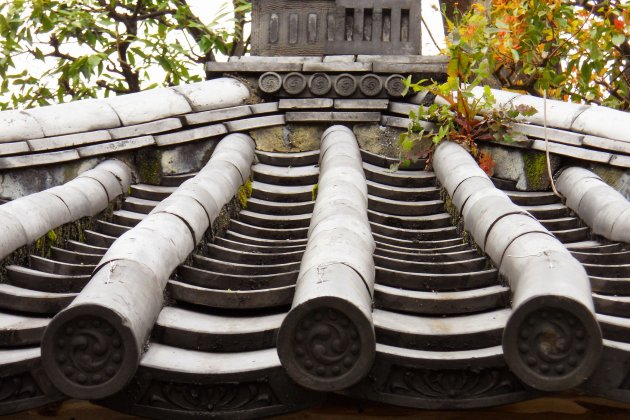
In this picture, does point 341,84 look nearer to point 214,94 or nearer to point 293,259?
point 214,94

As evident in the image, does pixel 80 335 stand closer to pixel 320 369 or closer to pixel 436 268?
pixel 320 369

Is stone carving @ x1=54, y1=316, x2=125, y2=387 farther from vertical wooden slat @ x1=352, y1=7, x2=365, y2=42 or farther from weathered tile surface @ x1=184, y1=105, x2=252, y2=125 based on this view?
vertical wooden slat @ x1=352, y1=7, x2=365, y2=42

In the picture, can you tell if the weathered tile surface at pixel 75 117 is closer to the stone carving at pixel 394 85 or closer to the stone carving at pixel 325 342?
the stone carving at pixel 394 85

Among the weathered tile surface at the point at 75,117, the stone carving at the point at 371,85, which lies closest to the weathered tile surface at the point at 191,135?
the weathered tile surface at the point at 75,117

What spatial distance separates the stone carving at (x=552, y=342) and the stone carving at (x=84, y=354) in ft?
4.22

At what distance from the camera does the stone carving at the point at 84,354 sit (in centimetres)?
320

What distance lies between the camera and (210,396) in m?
3.49

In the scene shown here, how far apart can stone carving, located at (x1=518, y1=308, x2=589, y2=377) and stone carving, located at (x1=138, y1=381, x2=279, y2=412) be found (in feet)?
2.92

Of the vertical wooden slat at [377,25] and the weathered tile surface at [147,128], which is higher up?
the vertical wooden slat at [377,25]

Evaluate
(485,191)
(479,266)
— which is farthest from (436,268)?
(485,191)

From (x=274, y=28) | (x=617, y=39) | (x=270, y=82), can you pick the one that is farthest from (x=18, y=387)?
(x=617, y=39)

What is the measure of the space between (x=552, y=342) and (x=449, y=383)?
1.54 feet

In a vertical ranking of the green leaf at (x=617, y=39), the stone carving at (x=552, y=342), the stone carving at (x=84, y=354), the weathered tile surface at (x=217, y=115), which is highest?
the green leaf at (x=617, y=39)

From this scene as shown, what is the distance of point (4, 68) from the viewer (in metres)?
12.4
